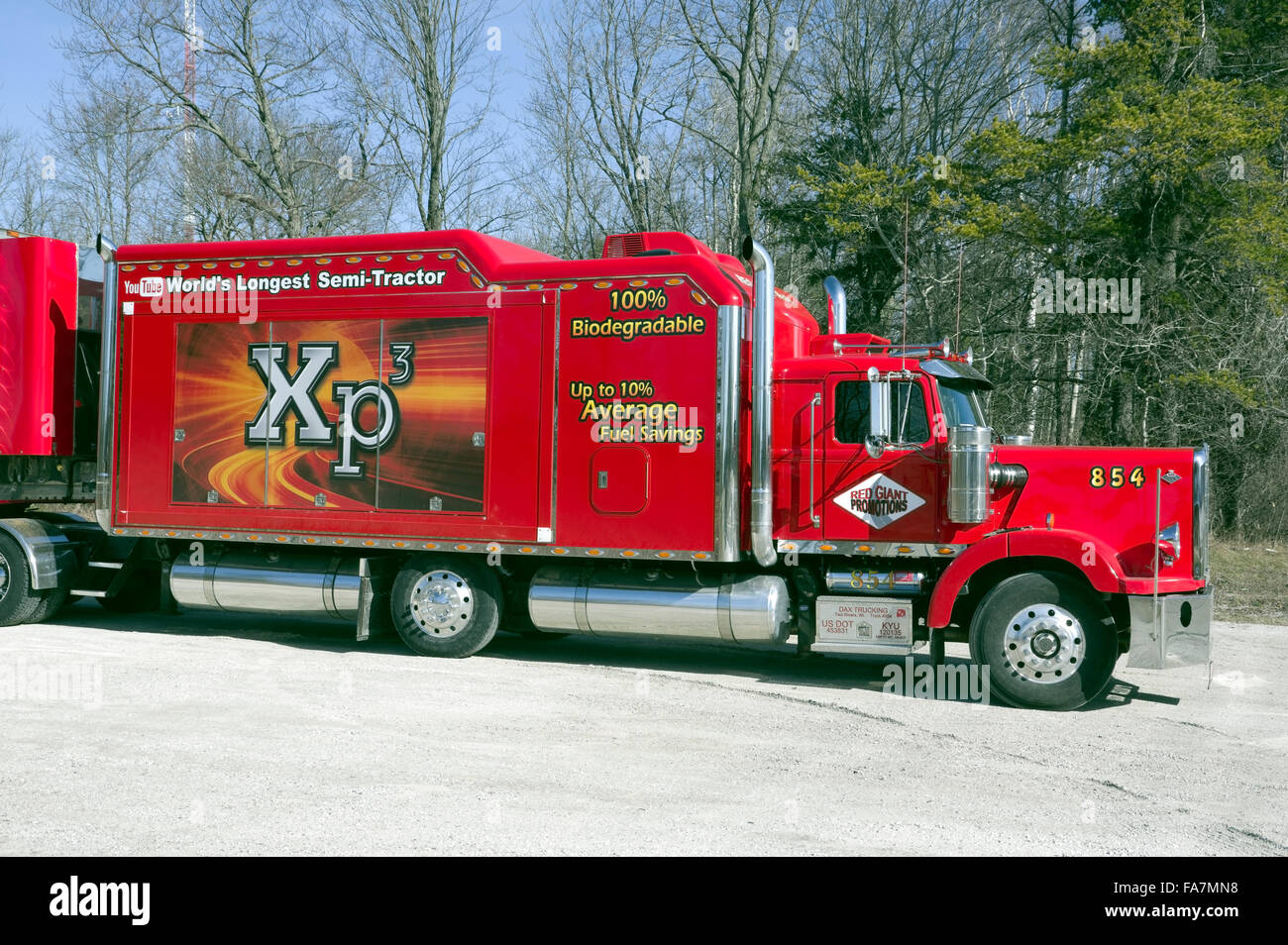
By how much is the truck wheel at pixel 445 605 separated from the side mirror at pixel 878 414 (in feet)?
12.3

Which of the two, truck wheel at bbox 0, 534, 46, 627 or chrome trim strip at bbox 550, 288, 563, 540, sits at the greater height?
chrome trim strip at bbox 550, 288, 563, 540

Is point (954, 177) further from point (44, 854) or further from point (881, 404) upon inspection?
point (44, 854)

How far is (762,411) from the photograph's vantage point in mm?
9820

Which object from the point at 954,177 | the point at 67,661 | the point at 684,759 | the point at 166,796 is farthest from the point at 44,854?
the point at 954,177

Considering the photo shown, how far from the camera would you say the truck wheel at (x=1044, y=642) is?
29.3 ft

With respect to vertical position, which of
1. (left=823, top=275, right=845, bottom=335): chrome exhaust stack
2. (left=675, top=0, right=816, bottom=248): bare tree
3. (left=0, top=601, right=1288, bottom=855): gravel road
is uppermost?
(left=675, top=0, right=816, bottom=248): bare tree

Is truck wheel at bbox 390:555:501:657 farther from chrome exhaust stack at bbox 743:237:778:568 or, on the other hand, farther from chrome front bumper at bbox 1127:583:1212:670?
chrome front bumper at bbox 1127:583:1212:670

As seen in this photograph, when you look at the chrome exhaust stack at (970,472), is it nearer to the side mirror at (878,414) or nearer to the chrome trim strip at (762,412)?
the side mirror at (878,414)

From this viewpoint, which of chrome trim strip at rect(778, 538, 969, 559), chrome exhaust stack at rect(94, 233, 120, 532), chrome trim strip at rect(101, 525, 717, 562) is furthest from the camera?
chrome exhaust stack at rect(94, 233, 120, 532)

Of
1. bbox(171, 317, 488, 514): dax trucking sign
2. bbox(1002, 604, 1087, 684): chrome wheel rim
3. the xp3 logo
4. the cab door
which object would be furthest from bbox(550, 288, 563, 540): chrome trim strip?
bbox(1002, 604, 1087, 684): chrome wheel rim

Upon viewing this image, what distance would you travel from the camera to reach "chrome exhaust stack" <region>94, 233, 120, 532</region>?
11789mm

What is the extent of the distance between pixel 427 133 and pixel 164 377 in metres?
18.3

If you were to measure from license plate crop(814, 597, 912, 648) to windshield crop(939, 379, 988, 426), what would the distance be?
160 cm

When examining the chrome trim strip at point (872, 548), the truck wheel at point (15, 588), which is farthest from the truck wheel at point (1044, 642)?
the truck wheel at point (15, 588)
